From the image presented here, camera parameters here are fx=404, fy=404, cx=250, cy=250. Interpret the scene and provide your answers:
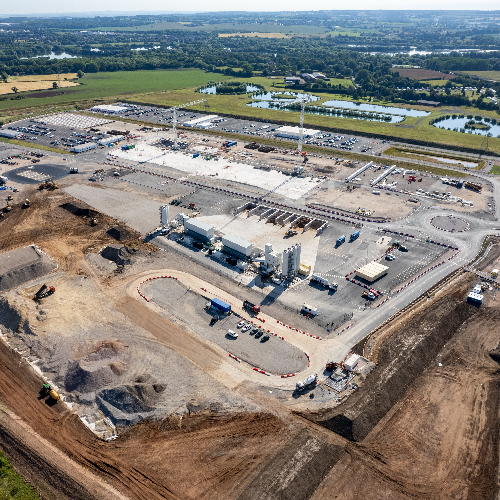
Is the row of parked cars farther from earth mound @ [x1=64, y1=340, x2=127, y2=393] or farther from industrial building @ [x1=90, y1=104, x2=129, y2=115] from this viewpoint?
industrial building @ [x1=90, y1=104, x2=129, y2=115]

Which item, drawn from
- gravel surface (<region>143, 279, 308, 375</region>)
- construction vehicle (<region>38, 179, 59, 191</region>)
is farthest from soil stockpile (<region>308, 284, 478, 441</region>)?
construction vehicle (<region>38, 179, 59, 191</region>)

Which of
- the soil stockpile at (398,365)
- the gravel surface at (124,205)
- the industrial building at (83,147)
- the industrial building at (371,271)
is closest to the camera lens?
the soil stockpile at (398,365)

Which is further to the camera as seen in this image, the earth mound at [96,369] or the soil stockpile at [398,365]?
the earth mound at [96,369]

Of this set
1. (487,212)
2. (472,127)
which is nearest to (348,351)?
(487,212)

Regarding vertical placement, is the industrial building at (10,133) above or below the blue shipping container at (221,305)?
below

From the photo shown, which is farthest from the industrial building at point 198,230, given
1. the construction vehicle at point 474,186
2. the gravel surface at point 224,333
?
the construction vehicle at point 474,186

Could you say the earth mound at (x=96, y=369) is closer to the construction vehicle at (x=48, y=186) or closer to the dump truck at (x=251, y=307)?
the dump truck at (x=251, y=307)

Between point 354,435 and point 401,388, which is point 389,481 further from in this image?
point 401,388
